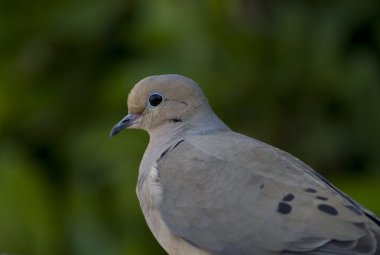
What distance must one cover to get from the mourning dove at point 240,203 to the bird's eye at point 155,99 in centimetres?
20

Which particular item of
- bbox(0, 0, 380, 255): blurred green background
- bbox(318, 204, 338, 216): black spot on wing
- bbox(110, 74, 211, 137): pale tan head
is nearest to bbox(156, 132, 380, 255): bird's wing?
bbox(318, 204, 338, 216): black spot on wing

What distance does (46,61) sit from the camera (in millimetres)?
6738

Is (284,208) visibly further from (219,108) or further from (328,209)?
(219,108)

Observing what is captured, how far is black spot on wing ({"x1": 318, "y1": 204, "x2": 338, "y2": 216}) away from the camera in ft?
12.7

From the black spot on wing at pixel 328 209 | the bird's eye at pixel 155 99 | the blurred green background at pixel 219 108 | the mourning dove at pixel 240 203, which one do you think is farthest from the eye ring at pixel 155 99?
the blurred green background at pixel 219 108

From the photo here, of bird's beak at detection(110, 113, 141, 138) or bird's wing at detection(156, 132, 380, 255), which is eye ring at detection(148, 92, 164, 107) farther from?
bird's wing at detection(156, 132, 380, 255)

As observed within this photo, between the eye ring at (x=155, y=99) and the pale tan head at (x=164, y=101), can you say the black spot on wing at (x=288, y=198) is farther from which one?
the eye ring at (x=155, y=99)

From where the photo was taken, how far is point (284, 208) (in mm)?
3947

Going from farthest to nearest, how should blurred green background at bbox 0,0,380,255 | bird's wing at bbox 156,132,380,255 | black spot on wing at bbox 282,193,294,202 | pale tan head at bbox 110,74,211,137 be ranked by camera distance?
1. blurred green background at bbox 0,0,380,255
2. pale tan head at bbox 110,74,211,137
3. black spot on wing at bbox 282,193,294,202
4. bird's wing at bbox 156,132,380,255

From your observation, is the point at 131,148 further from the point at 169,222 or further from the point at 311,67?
the point at 169,222

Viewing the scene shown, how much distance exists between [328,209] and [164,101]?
1.01m

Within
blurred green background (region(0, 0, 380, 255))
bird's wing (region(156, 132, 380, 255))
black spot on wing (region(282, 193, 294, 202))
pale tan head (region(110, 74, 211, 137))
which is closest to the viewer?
bird's wing (region(156, 132, 380, 255))

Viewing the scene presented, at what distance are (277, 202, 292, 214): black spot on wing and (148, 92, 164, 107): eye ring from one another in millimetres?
867

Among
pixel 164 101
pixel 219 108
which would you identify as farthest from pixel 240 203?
pixel 219 108
